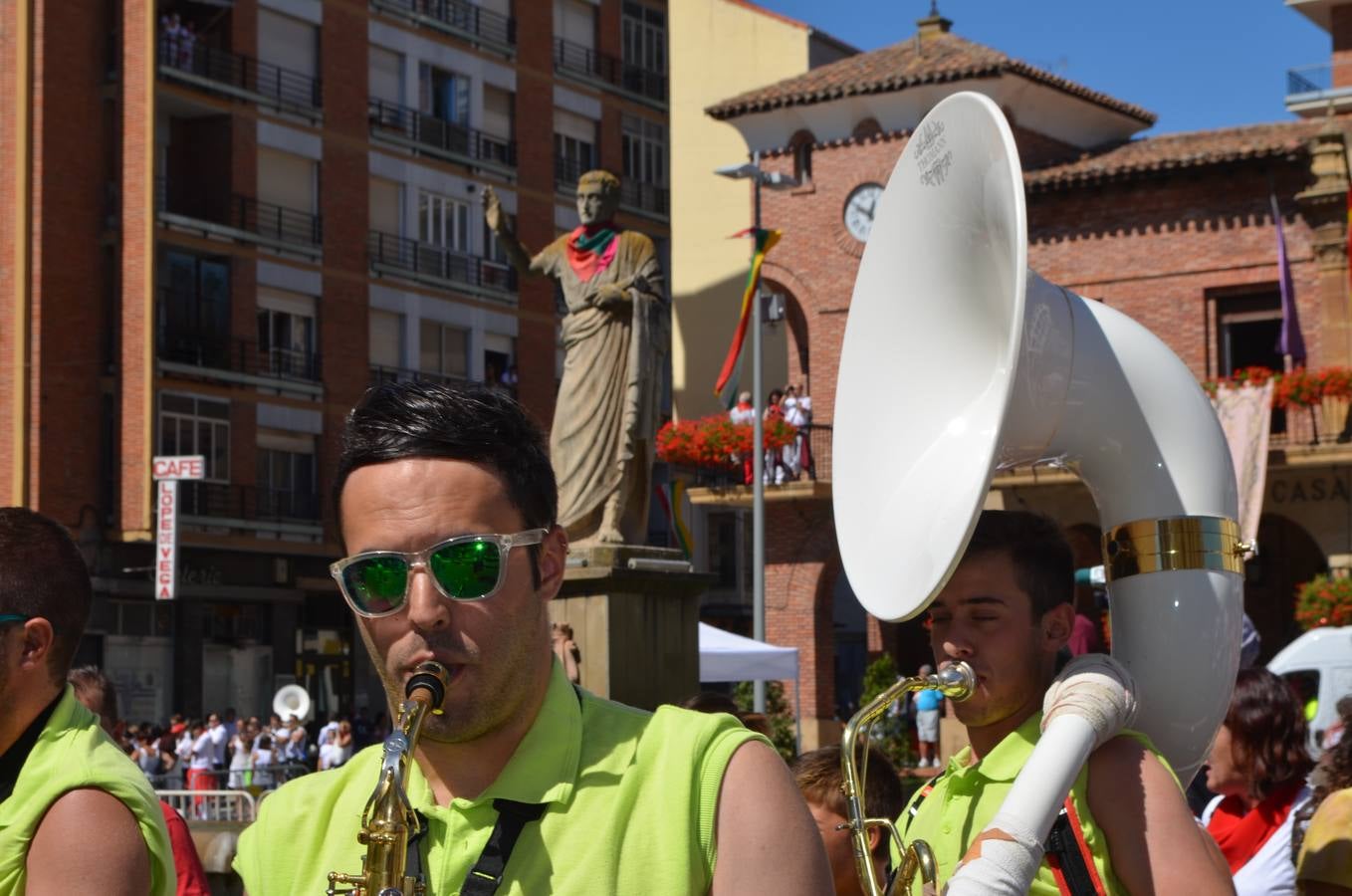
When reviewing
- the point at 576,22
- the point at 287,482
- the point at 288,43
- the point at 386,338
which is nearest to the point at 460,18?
the point at 576,22

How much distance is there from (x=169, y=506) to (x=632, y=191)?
1655 centimetres

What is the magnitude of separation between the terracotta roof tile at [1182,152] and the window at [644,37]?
60.9 ft

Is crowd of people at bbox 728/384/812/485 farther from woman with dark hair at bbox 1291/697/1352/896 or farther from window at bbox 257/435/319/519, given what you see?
woman with dark hair at bbox 1291/697/1352/896

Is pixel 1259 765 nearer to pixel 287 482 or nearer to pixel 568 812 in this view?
pixel 568 812

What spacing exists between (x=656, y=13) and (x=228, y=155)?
1418 centimetres

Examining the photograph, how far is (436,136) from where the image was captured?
42.8m

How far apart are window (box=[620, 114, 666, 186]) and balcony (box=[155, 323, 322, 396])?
10715 mm

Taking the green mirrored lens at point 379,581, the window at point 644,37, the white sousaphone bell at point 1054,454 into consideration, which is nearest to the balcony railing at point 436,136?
the window at point 644,37

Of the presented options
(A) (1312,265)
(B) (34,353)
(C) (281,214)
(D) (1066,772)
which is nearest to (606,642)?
(D) (1066,772)

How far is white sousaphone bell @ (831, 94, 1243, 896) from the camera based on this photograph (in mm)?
3637

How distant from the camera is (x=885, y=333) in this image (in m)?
4.23

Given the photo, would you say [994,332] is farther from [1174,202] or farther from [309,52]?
[309,52]

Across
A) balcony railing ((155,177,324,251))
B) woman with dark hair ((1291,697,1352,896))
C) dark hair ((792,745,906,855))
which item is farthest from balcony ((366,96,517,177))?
woman with dark hair ((1291,697,1352,896))

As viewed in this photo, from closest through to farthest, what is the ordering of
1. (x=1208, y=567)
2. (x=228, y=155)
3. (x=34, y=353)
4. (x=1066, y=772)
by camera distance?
(x=1066, y=772) → (x=1208, y=567) → (x=34, y=353) → (x=228, y=155)
